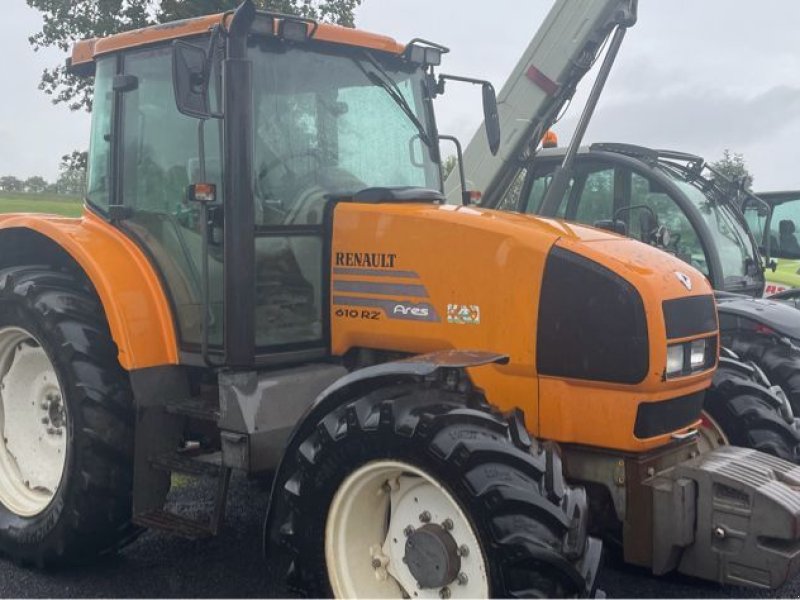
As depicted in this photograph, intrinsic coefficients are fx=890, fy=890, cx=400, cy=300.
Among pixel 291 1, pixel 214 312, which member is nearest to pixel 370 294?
pixel 214 312

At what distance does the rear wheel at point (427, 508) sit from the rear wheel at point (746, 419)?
1.35 m

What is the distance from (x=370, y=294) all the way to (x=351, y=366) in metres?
0.38

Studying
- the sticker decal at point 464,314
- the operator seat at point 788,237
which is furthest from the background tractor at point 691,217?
the sticker decal at point 464,314

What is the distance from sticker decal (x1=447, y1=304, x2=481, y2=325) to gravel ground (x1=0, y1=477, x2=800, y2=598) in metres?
1.27

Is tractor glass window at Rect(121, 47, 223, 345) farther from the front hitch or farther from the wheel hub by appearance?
the front hitch

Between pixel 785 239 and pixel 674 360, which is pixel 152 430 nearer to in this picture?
pixel 674 360

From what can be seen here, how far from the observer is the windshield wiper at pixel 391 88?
13.4 ft

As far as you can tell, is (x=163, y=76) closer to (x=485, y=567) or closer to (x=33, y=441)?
(x=33, y=441)

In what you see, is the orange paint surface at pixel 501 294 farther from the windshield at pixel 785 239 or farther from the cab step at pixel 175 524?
the windshield at pixel 785 239

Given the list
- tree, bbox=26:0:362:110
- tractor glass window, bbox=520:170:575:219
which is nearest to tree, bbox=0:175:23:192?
tree, bbox=26:0:362:110

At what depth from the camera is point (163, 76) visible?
4.07 meters

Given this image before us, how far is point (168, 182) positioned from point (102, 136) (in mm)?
552

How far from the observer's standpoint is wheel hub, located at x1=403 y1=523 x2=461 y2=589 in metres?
2.94

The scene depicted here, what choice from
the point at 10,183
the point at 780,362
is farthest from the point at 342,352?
the point at 10,183
